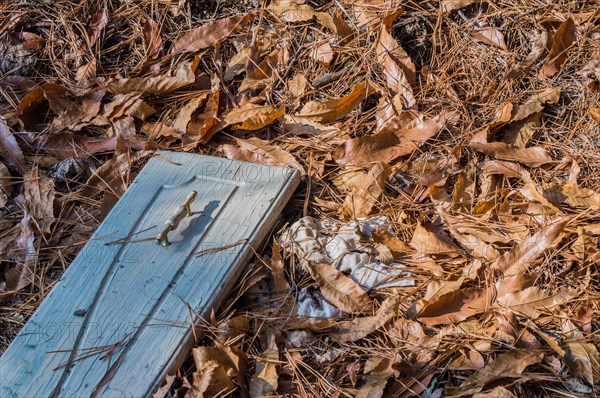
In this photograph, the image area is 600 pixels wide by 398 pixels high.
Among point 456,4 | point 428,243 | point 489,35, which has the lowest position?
point 428,243

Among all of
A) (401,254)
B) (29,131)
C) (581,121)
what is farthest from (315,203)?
(29,131)

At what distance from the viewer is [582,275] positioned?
1.81 meters

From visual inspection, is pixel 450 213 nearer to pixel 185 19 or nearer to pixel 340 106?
pixel 340 106

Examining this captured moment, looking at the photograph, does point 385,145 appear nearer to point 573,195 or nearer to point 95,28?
point 573,195

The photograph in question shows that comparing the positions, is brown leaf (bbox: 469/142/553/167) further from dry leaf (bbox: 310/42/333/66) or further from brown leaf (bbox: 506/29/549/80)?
dry leaf (bbox: 310/42/333/66)

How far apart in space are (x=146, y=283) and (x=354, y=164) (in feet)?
2.53

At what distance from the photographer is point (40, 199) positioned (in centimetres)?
224

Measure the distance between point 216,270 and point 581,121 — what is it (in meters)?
1.32

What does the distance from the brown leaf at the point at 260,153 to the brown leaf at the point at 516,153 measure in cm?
62

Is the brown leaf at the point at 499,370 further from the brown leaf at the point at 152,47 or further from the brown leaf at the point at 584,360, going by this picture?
the brown leaf at the point at 152,47

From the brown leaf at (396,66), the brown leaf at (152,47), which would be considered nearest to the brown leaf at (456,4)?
the brown leaf at (396,66)

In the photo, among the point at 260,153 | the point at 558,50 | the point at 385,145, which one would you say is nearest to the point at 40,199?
the point at 260,153

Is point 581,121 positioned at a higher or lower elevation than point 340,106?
lower

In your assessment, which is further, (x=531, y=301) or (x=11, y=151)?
(x=11, y=151)
